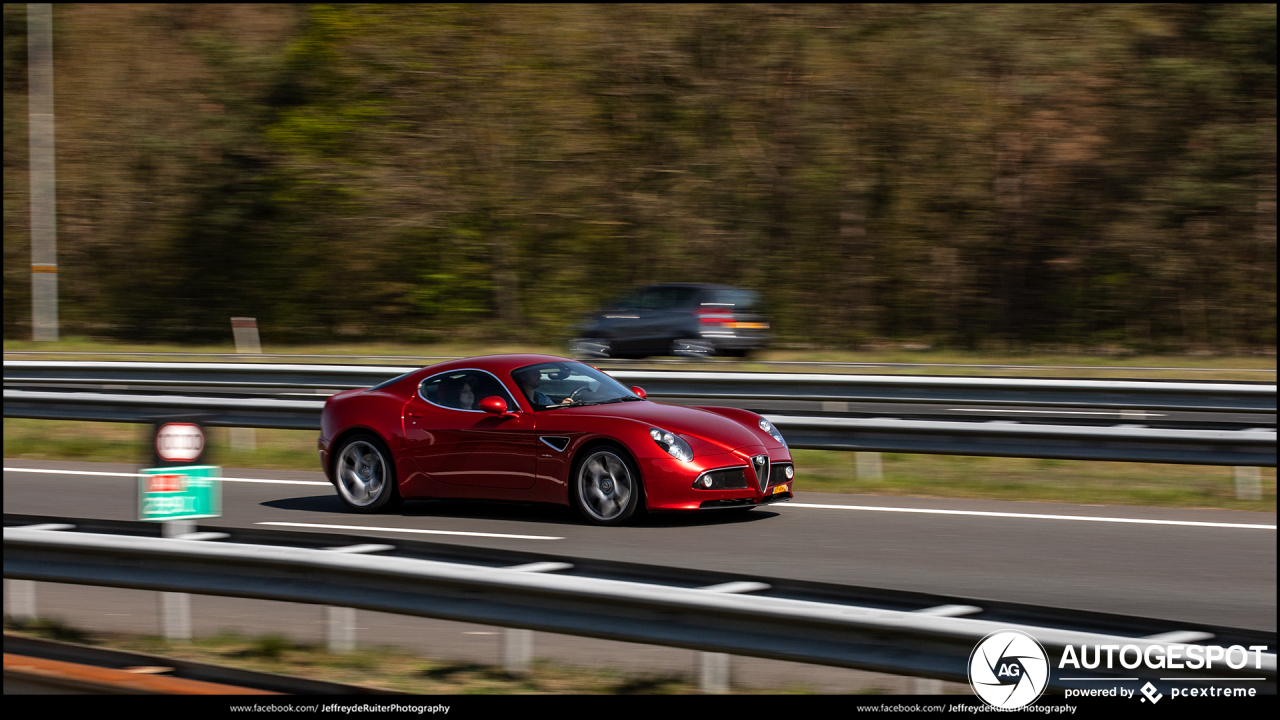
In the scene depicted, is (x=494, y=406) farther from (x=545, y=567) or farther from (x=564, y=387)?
(x=545, y=567)

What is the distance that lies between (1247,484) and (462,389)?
6.34 meters

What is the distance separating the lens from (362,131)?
3341 cm

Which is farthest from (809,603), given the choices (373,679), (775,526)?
(775,526)

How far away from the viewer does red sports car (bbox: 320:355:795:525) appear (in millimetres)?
9555

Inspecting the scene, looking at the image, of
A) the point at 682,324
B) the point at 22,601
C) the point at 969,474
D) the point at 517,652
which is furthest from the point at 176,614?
the point at 682,324

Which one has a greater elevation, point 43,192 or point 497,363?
point 43,192

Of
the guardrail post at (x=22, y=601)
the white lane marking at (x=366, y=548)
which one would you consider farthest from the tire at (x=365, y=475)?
the white lane marking at (x=366, y=548)

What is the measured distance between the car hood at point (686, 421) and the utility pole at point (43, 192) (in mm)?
25013

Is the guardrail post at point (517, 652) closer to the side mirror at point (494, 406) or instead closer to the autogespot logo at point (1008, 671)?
the autogespot logo at point (1008, 671)

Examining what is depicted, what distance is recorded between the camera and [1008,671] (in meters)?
4.20

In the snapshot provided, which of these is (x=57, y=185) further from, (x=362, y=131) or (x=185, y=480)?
(x=185, y=480)

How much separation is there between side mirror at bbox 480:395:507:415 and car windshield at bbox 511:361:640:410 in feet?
0.67

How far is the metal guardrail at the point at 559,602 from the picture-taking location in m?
4.30

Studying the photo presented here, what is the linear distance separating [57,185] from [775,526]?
105 feet
